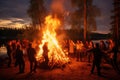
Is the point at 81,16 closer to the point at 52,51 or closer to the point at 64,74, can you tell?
the point at 52,51

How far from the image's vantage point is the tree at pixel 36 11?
4092cm

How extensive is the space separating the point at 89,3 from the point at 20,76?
25.8 meters

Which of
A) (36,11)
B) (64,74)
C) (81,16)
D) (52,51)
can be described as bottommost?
(64,74)

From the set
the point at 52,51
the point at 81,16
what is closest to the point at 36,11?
the point at 81,16

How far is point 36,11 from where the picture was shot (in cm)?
4150

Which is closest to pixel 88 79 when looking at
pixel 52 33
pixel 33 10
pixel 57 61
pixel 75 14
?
pixel 57 61

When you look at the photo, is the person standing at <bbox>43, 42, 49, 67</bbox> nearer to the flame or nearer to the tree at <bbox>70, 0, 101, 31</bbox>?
the flame

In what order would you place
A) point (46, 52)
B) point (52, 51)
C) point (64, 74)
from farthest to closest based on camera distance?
point (52, 51) < point (46, 52) < point (64, 74)

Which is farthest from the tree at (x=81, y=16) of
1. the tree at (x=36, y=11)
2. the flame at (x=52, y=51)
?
the flame at (x=52, y=51)

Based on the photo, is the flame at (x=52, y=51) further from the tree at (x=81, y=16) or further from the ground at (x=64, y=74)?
the tree at (x=81, y=16)

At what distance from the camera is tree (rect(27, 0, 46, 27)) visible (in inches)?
1611

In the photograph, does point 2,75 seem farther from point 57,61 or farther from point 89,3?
point 89,3

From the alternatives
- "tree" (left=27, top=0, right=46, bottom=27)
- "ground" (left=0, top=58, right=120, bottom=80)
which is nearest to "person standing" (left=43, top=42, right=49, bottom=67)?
"ground" (left=0, top=58, right=120, bottom=80)

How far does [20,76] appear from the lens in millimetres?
12852
